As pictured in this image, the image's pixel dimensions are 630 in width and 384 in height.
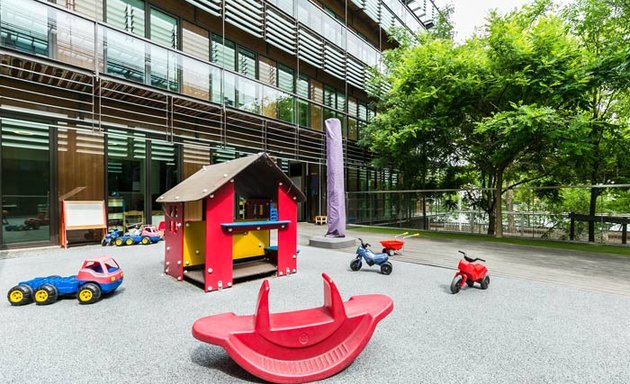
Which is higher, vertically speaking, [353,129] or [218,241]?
[353,129]

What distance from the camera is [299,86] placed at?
17312mm

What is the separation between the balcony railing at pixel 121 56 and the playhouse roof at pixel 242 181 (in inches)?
224

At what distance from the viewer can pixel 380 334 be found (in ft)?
11.6

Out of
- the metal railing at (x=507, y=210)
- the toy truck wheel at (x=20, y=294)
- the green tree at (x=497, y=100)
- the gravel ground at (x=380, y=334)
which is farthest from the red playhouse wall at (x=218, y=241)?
the metal railing at (x=507, y=210)

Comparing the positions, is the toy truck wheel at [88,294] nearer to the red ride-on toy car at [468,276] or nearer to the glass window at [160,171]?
the red ride-on toy car at [468,276]

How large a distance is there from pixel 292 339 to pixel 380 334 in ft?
4.29

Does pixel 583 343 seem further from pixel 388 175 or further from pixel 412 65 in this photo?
pixel 388 175

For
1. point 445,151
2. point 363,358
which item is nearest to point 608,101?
point 445,151

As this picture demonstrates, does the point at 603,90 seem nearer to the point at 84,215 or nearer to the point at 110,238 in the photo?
the point at 110,238

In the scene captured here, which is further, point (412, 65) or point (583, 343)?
point (412, 65)

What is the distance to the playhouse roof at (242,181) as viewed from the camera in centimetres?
532

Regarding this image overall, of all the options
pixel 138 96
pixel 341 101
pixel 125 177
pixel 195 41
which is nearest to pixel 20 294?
pixel 125 177

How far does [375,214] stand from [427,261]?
396 inches

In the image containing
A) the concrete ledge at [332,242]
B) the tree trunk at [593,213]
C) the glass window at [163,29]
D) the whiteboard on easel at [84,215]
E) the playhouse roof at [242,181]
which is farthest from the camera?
the glass window at [163,29]
